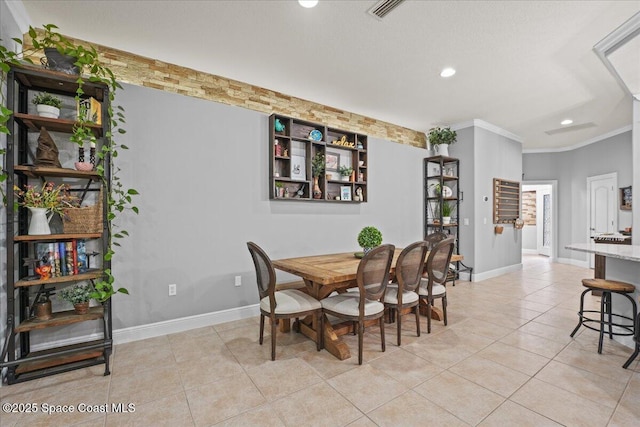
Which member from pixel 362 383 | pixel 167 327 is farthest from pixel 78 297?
pixel 362 383

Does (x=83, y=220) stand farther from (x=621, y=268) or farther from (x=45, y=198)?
(x=621, y=268)

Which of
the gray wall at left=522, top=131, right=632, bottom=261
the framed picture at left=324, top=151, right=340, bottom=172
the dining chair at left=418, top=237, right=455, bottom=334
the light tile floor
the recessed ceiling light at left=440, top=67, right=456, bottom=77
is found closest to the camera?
the light tile floor

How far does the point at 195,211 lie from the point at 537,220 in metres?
10.4

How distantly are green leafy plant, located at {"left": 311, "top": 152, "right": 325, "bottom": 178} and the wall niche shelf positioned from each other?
0.17 feet

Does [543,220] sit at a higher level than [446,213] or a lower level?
lower

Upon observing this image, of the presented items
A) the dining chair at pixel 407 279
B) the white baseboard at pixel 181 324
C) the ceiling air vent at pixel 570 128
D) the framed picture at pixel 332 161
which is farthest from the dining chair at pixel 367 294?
the ceiling air vent at pixel 570 128

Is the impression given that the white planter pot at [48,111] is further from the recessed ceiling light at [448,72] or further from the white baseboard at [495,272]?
the white baseboard at [495,272]

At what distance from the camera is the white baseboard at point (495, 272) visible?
543 cm

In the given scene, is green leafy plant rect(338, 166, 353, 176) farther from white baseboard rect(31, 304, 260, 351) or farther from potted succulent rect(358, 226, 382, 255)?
white baseboard rect(31, 304, 260, 351)

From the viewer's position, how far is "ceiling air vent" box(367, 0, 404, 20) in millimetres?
2420

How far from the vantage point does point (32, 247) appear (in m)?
2.48

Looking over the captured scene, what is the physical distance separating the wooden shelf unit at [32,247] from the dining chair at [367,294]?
1909 mm

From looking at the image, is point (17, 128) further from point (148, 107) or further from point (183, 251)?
point (183, 251)

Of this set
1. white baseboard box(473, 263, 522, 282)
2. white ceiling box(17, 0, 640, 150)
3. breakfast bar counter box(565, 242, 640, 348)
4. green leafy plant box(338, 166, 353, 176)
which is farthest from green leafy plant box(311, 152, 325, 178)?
white baseboard box(473, 263, 522, 282)
